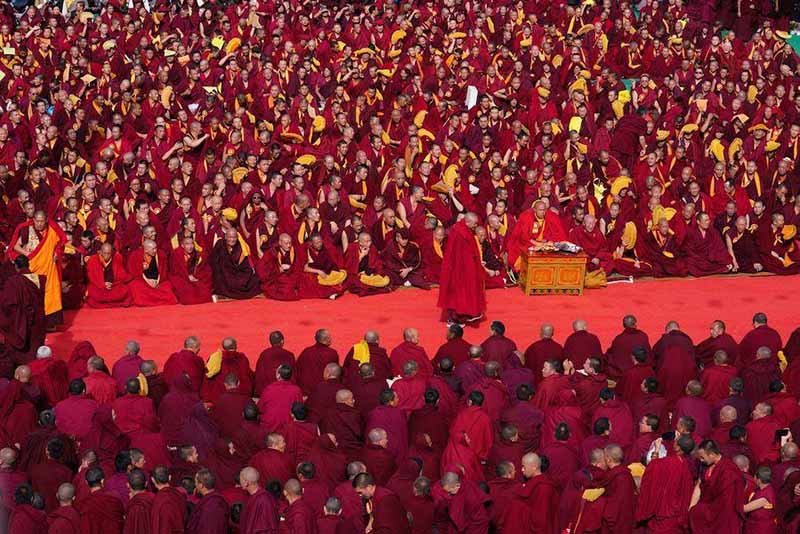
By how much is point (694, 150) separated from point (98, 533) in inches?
509

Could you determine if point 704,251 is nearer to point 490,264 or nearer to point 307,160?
point 490,264

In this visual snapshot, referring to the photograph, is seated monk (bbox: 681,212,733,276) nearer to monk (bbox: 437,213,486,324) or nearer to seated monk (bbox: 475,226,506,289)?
seated monk (bbox: 475,226,506,289)

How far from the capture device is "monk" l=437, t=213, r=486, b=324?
16000mm

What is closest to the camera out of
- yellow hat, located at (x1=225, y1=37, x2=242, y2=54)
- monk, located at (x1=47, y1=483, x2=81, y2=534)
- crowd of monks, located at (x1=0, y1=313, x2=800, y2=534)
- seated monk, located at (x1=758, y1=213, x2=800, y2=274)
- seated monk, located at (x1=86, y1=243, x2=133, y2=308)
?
monk, located at (x1=47, y1=483, x2=81, y2=534)

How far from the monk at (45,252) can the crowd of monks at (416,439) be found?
98.3 inches

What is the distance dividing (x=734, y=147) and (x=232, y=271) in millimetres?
8320

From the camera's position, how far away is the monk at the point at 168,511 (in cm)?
1020

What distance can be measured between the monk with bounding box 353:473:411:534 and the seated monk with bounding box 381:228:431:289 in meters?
7.16

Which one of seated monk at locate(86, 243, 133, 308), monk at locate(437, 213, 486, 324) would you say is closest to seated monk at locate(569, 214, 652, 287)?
monk at locate(437, 213, 486, 324)

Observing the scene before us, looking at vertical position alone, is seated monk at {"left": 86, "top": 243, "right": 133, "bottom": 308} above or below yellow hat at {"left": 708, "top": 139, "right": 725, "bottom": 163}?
below

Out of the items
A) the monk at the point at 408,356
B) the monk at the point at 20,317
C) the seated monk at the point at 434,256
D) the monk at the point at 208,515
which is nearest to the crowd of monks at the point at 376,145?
the seated monk at the point at 434,256

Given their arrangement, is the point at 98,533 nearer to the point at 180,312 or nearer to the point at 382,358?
the point at 382,358

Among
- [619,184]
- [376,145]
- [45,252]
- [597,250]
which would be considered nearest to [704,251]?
[597,250]

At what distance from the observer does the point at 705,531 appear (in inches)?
429
